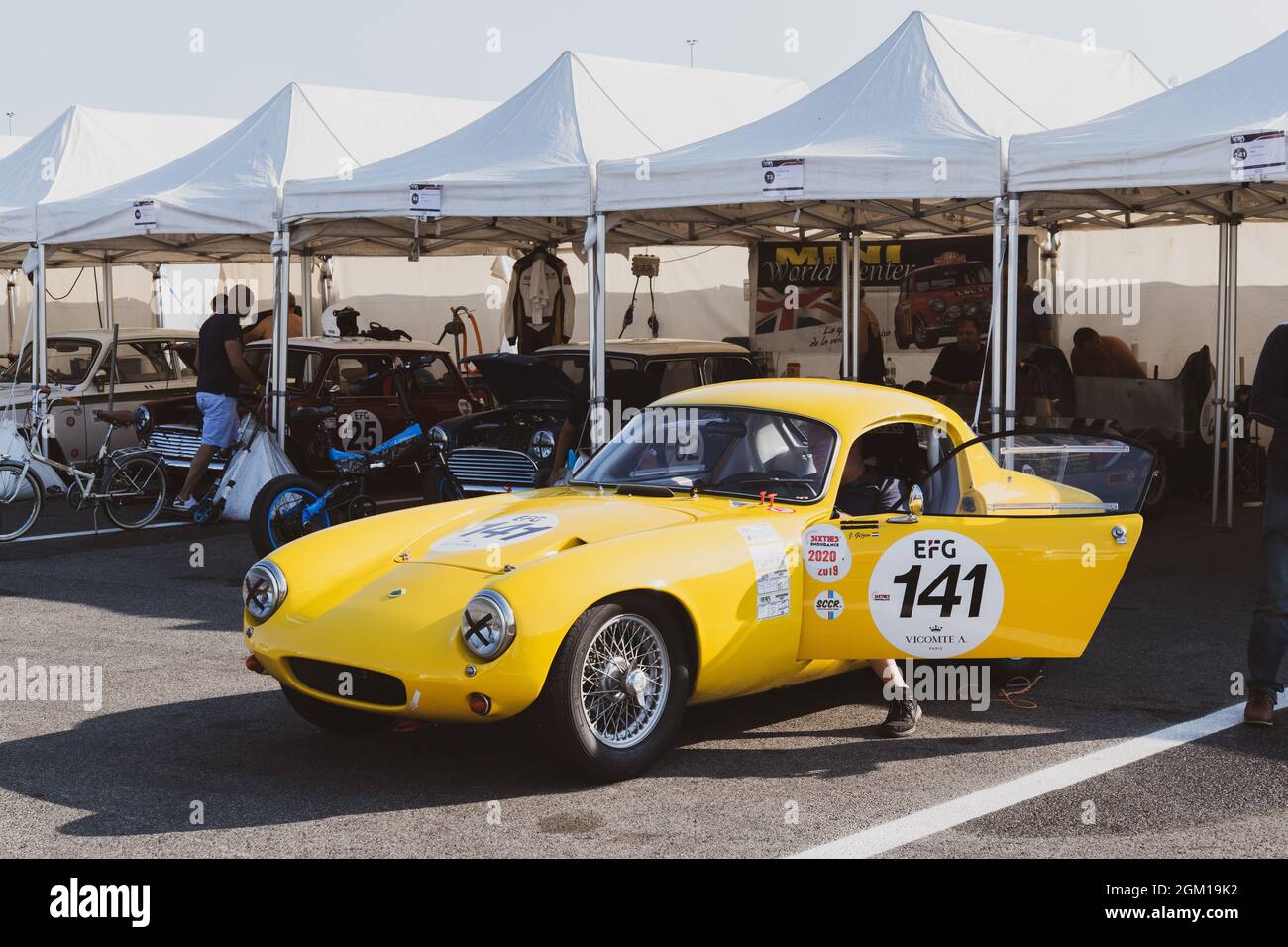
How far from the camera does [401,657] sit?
5223 mm

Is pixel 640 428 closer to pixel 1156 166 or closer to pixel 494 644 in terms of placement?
pixel 494 644

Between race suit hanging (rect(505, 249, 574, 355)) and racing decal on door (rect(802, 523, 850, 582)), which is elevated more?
race suit hanging (rect(505, 249, 574, 355))

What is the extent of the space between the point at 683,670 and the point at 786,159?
5.96 m

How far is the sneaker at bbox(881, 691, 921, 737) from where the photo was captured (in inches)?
241

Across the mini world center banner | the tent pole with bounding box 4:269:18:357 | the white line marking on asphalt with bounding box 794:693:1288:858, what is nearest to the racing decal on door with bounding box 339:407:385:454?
the mini world center banner

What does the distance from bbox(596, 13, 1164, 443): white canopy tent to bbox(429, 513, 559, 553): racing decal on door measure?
5.14 m

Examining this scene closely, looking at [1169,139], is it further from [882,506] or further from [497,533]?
[497,533]

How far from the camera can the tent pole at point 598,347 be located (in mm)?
11180

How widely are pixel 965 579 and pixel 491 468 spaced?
599 centimetres

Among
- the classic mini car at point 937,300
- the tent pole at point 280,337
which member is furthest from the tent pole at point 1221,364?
the tent pole at point 280,337

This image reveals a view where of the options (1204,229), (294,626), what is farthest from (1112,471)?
(1204,229)

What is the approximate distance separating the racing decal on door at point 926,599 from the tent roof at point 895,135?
5023mm

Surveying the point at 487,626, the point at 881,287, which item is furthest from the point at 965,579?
the point at 881,287
